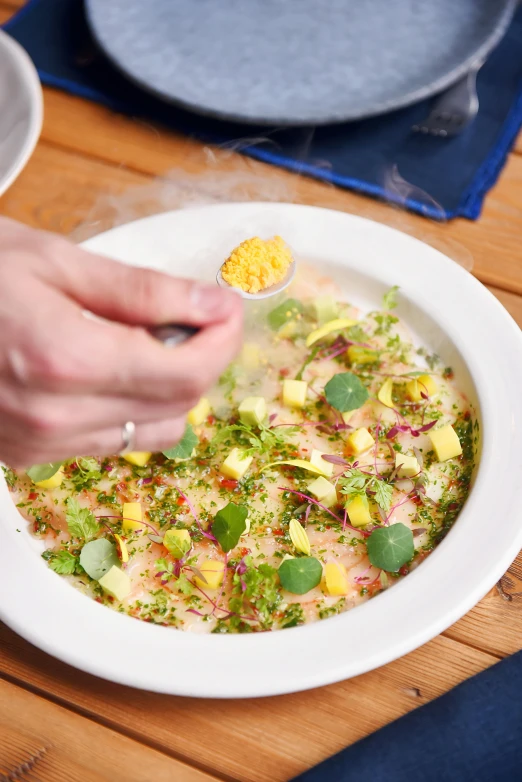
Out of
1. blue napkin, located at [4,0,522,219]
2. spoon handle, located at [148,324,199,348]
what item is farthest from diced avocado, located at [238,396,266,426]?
blue napkin, located at [4,0,522,219]

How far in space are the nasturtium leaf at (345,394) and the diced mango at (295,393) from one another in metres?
0.03

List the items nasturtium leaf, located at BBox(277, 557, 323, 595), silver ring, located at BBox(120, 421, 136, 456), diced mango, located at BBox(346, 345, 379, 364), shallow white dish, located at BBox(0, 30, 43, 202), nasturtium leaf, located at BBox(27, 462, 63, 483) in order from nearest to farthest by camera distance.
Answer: silver ring, located at BBox(120, 421, 136, 456), nasturtium leaf, located at BBox(277, 557, 323, 595), nasturtium leaf, located at BBox(27, 462, 63, 483), diced mango, located at BBox(346, 345, 379, 364), shallow white dish, located at BBox(0, 30, 43, 202)

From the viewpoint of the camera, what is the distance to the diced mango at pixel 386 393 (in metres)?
1.05

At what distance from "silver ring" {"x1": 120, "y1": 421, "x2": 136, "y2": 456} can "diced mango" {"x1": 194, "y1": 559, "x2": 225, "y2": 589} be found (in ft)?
0.70

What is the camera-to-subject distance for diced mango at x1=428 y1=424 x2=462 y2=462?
3.20 ft

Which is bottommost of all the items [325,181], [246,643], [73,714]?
[73,714]

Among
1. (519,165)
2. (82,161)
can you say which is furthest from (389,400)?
(82,161)

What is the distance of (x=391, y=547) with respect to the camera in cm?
87

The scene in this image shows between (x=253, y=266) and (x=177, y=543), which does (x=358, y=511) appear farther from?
(x=253, y=266)

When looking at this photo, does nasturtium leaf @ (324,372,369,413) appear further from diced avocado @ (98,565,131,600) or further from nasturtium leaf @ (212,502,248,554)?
diced avocado @ (98,565,131,600)

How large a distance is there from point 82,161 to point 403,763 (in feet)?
3.69

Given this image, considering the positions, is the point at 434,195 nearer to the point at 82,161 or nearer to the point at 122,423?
the point at 82,161

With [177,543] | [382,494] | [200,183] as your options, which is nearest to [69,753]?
[177,543]

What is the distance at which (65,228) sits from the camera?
51.3 inches
